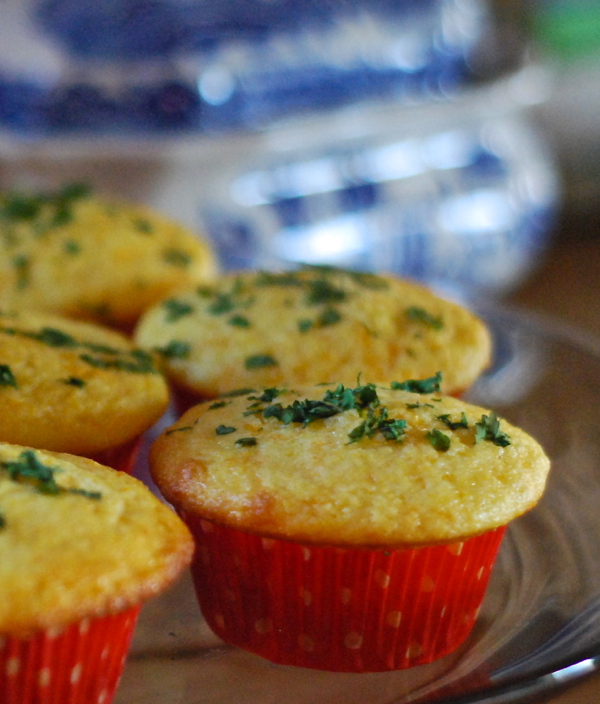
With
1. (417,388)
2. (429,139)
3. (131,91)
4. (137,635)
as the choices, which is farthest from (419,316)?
(429,139)

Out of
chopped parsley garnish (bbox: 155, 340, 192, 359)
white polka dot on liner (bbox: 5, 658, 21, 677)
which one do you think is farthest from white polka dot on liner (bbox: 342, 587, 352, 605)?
chopped parsley garnish (bbox: 155, 340, 192, 359)

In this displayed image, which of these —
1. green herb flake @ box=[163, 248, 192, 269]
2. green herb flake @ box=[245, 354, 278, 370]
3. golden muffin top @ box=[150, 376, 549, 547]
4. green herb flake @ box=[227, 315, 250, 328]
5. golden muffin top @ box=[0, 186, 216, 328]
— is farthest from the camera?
green herb flake @ box=[163, 248, 192, 269]

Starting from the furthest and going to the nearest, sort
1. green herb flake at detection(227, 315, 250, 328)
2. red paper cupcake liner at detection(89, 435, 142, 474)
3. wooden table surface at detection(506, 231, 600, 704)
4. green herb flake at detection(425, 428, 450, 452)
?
wooden table surface at detection(506, 231, 600, 704), green herb flake at detection(227, 315, 250, 328), red paper cupcake liner at detection(89, 435, 142, 474), green herb flake at detection(425, 428, 450, 452)

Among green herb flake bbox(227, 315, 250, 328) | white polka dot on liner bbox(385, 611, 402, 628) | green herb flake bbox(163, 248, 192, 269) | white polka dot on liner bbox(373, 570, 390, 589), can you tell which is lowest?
white polka dot on liner bbox(385, 611, 402, 628)

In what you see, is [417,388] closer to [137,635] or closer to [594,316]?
[137,635]

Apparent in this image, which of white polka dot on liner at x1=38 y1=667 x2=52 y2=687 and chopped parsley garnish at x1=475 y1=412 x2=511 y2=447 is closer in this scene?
white polka dot on liner at x1=38 y1=667 x2=52 y2=687

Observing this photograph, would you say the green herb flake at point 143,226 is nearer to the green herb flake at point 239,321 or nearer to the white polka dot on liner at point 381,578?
the green herb flake at point 239,321

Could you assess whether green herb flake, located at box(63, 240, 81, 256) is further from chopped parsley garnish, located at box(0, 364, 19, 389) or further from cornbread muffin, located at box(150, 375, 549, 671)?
cornbread muffin, located at box(150, 375, 549, 671)
